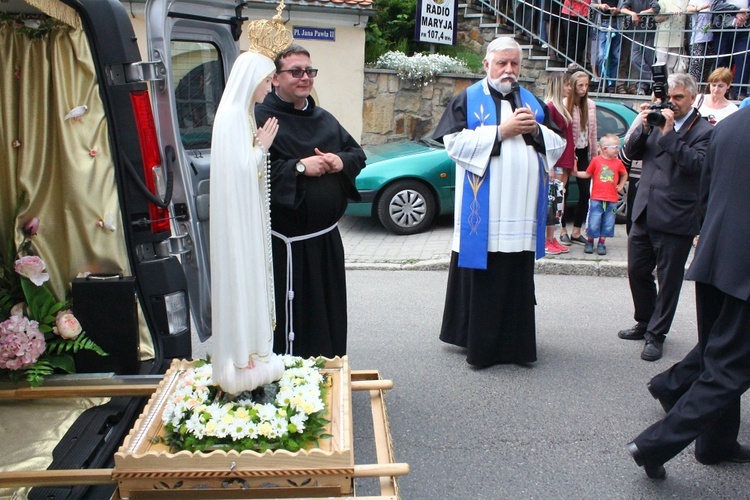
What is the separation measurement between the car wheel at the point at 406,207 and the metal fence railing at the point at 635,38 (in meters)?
2.96

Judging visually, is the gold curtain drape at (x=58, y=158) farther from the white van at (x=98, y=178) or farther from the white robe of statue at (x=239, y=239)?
the white robe of statue at (x=239, y=239)

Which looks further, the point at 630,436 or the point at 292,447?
the point at 630,436

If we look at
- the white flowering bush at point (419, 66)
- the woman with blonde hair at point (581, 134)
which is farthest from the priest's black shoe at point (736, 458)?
the white flowering bush at point (419, 66)

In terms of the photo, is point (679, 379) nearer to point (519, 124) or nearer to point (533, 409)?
point (533, 409)

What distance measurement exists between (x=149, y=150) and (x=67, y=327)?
0.84 m

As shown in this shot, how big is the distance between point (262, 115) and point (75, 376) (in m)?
1.53

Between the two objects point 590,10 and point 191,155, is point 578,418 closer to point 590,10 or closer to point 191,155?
point 191,155

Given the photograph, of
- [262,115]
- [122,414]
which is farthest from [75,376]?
[262,115]

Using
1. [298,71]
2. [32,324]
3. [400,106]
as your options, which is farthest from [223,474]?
[400,106]

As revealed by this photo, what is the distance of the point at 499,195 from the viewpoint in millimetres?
4457

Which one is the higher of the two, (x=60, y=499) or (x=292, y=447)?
(x=292, y=447)

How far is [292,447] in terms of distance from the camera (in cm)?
220

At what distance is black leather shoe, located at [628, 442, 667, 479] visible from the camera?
3.28 m

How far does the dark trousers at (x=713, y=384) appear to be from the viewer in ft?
10.0
